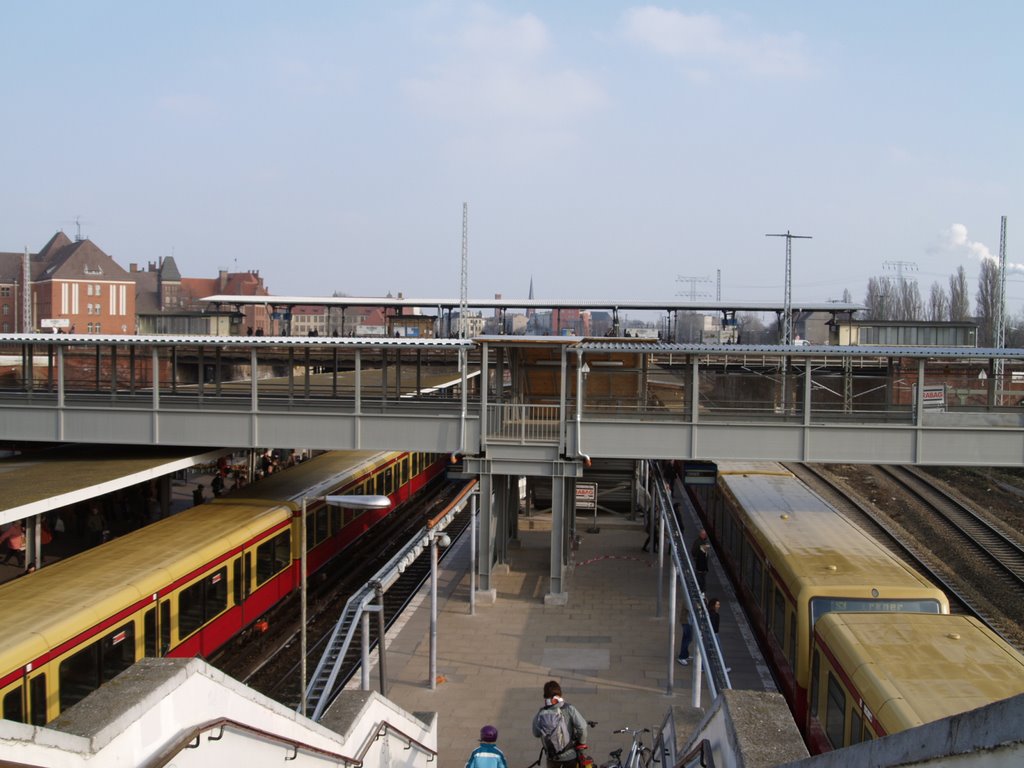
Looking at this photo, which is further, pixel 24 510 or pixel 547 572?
pixel 547 572

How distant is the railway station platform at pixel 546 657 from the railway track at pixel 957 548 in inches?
203

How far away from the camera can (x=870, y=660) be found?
9.30m

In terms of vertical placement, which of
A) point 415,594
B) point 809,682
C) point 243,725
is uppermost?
point 243,725

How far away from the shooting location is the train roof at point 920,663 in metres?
8.21

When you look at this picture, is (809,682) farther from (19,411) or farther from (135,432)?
(19,411)

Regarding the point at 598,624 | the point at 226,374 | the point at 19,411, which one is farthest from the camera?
the point at 226,374

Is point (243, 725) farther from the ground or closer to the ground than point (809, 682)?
farther from the ground

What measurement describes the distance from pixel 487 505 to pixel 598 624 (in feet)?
11.0

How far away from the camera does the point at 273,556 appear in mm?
17438

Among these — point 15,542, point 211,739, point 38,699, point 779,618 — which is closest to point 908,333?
point 779,618

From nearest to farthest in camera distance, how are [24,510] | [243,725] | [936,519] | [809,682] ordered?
[243,725] < [809,682] < [24,510] < [936,519]

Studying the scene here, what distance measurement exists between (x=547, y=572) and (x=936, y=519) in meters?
13.4

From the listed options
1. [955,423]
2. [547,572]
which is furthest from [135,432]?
[955,423]

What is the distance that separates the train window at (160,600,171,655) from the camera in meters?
12.9
